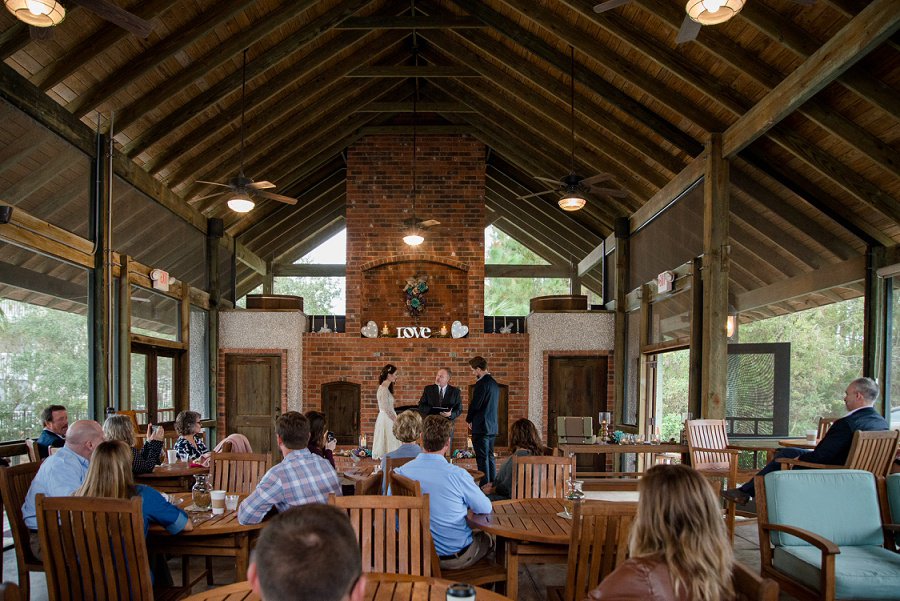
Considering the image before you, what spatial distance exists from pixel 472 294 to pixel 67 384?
20.6 feet

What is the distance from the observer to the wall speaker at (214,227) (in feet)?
35.6

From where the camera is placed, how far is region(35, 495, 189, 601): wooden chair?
8.82 feet

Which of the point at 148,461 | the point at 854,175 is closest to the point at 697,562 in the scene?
the point at 148,461

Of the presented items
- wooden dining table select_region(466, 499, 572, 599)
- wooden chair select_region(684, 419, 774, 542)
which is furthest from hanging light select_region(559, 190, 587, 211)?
wooden dining table select_region(466, 499, 572, 599)

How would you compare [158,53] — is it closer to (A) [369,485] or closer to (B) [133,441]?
(B) [133,441]

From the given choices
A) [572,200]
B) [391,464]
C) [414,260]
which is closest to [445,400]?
[572,200]

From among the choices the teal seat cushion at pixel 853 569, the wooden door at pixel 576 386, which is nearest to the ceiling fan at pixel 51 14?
the teal seat cushion at pixel 853 569

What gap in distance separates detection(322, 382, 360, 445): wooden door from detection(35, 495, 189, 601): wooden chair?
8206 millimetres

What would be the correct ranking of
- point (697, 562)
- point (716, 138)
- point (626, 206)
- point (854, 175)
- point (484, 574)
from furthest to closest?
point (626, 206), point (716, 138), point (854, 175), point (484, 574), point (697, 562)

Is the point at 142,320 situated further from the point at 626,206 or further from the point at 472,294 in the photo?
the point at 626,206

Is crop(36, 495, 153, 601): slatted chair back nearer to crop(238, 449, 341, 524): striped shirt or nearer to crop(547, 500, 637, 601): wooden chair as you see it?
crop(238, 449, 341, 524): striped shirt

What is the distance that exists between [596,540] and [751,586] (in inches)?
30.8

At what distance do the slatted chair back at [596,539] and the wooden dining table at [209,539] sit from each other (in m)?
1.53

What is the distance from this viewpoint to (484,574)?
3.39 meters
